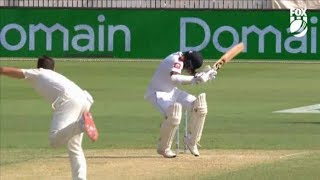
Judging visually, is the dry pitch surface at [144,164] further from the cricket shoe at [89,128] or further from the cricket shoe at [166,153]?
the cricket shoe at [89,128]

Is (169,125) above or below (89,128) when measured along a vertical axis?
below

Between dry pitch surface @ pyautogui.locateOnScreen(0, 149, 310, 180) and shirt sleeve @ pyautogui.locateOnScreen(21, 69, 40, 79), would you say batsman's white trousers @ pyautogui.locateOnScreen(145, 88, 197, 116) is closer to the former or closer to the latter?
dry pitch surface @ pyautogui.locateOnScreen(0, 149, 310, 180)

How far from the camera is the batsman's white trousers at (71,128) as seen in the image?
11.8 metres

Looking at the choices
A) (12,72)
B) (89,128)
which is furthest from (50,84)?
(89,128)

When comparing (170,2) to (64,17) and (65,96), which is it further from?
(65,96)

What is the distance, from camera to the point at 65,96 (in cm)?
1189

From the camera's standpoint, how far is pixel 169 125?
14.8m

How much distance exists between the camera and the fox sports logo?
2817 cm

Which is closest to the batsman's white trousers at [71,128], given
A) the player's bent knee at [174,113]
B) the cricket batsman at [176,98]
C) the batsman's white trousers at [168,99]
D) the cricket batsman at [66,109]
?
the cricket batsman at [66,109]

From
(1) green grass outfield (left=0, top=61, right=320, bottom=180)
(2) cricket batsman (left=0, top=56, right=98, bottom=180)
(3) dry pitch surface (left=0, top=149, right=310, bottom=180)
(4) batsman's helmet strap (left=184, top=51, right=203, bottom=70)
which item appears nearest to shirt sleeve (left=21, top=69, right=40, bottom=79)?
(2) cricket batsman (left=0, top=56, right=98, bottom=180)

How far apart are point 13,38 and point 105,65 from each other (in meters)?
4.11

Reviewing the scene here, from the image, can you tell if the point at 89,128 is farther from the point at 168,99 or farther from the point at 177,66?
the point at 168,99

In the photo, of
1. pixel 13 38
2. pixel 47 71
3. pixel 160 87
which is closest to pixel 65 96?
pixel 47 71

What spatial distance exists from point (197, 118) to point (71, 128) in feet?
11.7
